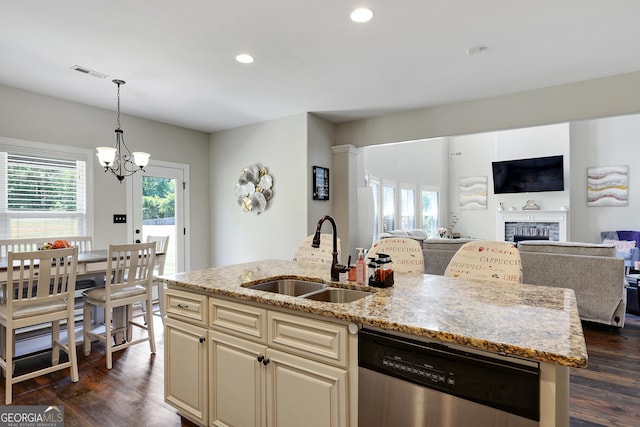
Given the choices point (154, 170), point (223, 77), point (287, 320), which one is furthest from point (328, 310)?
point (154, 170)

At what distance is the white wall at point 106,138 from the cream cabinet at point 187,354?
116 inches

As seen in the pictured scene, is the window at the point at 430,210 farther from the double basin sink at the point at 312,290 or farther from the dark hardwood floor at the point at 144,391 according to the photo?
the double basin sink at the point at 312,290

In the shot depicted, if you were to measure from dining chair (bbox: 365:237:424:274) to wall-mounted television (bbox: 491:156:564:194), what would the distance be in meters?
7.26

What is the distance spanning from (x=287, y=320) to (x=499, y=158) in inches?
359

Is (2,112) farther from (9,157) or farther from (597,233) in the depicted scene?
(597,233)

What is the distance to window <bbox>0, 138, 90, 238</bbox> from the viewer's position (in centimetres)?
366

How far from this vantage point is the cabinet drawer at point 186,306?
189 cm

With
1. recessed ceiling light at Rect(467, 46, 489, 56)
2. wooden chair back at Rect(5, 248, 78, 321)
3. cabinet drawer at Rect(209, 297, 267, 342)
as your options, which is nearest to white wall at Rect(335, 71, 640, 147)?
recessed ceiling light at Rect(467, 46, 489, 56)

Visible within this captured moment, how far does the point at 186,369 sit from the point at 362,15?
98.1 inches

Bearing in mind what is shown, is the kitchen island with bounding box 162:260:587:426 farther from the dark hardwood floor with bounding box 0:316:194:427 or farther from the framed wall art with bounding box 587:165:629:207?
the framed wall art with bounding box 587:165:629:207

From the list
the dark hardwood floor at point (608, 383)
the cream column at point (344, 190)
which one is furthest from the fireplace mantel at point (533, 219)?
the cream column at point (344, 190)

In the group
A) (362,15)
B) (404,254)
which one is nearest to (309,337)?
(404,254)

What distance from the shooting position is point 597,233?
23.3 ft

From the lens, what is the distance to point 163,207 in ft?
16.8
